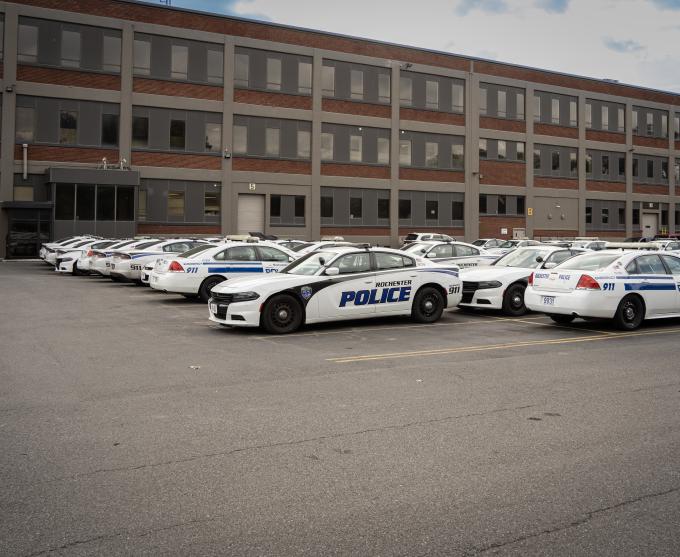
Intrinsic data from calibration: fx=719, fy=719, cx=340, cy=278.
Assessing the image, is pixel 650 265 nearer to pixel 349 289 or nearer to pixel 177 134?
pixel 349 289

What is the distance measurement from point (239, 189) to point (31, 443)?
1467 inches

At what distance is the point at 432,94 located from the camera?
159 feet

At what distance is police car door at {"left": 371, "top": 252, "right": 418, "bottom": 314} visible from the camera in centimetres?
1352

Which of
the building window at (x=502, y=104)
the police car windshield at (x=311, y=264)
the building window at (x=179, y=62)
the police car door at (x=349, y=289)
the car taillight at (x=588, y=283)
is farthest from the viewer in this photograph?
the building window at (x=502, y=104)

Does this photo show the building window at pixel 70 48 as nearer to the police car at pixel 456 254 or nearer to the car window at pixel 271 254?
the police car at pixel 456 254

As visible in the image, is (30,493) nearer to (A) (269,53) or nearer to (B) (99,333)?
(B) (99,333)

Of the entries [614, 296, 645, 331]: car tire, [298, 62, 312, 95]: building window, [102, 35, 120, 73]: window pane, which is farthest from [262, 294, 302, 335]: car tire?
[298, 62, 312, 95]: building window

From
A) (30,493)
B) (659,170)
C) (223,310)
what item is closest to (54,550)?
(30,493)

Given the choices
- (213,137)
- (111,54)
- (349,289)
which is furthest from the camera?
(213,137)

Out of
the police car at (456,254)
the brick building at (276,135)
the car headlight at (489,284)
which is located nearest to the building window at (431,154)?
the brick building at (276,135)

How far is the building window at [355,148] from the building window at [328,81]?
9.88ft

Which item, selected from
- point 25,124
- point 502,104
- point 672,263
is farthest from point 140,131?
point 672,263

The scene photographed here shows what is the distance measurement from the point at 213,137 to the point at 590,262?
31.4 meters

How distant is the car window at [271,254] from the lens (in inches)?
714
